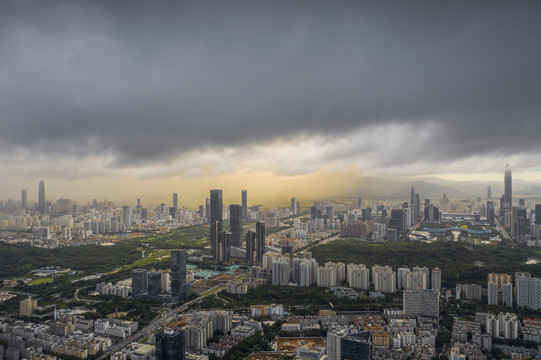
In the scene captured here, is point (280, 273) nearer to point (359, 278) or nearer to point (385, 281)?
point (359, 278)

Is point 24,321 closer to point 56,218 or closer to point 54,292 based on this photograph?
point 54,292

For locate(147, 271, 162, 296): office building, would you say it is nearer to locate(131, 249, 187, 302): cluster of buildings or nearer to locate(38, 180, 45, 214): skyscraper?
locate(131, 249, 187, 302): cluster of buildings

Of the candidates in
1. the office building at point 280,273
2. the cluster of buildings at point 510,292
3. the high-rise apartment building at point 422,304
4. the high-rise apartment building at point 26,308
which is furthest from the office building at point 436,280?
the high-rise apartment building at point 26,308

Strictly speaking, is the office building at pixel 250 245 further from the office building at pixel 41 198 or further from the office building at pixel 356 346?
the office building at pixel 41 198

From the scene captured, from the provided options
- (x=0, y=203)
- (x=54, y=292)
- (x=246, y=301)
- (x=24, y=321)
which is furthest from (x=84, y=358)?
(x=0, y=203)

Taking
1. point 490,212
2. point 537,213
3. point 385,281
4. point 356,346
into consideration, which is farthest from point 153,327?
point 490,212

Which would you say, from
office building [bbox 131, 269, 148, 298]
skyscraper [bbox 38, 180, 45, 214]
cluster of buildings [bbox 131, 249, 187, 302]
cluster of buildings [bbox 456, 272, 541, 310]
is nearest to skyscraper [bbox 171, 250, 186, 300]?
cluster of buildings [bbox 131, 249, 187, 302]
